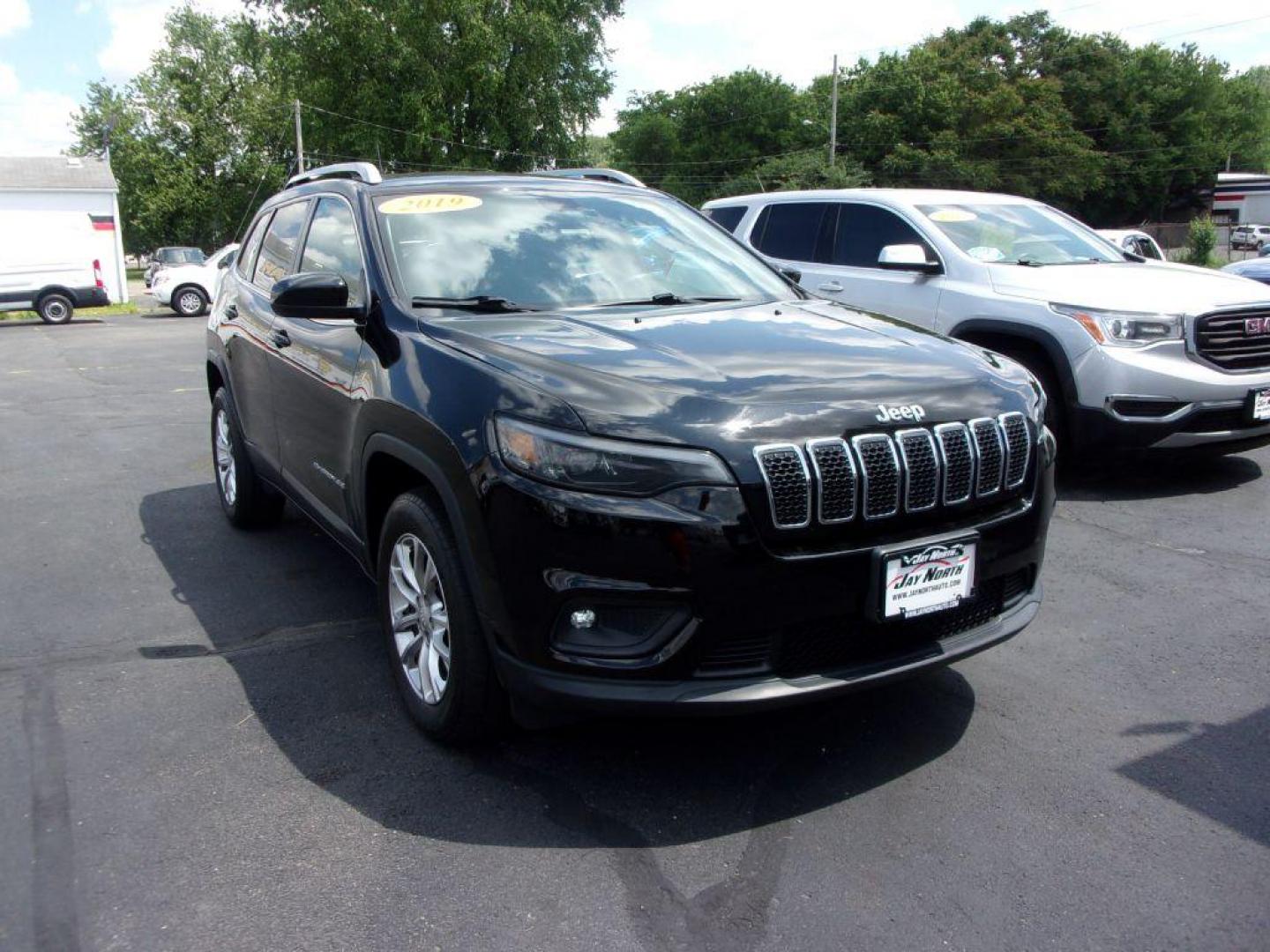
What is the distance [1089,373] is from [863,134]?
2550 inches

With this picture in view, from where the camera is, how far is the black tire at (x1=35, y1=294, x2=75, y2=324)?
25.2 m

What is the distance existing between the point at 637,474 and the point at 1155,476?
5503 millimetres

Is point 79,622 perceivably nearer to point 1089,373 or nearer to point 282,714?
point 282,714

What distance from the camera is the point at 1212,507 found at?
243 inches

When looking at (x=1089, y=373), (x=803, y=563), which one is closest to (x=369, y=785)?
(x=803, y=563)

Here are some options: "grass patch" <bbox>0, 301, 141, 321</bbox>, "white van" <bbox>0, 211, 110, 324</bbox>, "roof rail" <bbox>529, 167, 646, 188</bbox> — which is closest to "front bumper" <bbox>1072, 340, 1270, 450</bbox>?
"roof rail" <bbox>529, 167, 646, 188</bbox>

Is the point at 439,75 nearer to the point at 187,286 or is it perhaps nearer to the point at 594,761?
the point at 187,286

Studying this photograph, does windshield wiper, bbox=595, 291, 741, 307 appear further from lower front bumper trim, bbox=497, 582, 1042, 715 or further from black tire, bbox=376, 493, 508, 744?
lower front bumper trim, bbox=497, 582, 1042, 715

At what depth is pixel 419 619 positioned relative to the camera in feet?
11.2

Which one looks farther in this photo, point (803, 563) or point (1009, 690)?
point (1009, 690)

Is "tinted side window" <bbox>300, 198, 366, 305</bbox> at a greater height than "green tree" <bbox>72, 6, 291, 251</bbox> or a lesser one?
lesser

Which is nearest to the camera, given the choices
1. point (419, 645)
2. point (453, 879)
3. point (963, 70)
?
point (453, 879)

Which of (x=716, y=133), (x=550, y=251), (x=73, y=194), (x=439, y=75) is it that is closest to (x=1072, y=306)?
(x=550, y=251)

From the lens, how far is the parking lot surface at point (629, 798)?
2.54 m
